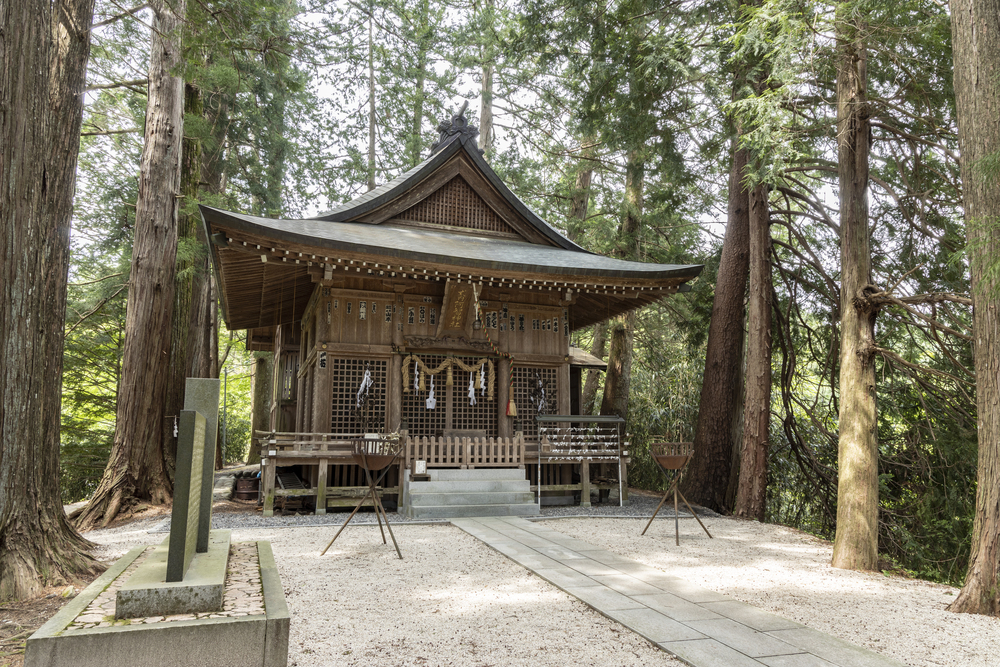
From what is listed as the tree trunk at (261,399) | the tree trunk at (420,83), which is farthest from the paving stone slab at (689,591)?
the tree trunk at (261,399)

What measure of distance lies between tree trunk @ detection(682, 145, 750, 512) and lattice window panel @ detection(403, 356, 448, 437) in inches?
207

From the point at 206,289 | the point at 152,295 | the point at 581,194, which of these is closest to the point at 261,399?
the point at 206,289

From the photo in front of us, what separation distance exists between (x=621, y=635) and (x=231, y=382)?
104 feet

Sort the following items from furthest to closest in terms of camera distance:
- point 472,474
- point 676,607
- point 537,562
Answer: point 472,474, point 537,562, point 676,607

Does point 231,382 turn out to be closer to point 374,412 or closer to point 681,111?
point 374,412

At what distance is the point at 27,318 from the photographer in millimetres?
4809

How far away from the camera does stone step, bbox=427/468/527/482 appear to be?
10023 millimetres

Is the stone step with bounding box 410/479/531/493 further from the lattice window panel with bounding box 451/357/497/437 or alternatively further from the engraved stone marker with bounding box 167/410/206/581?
the engraved stone marker with bounding box 167/410/206/581

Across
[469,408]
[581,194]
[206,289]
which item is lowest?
[469,408]

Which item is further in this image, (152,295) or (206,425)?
(152,295)

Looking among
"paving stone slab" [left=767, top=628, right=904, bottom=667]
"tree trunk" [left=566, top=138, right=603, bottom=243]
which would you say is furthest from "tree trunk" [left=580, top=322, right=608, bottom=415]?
"paving stone slab" [left=767, top=628, right=904, bottom=667]

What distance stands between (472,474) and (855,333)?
6061 millimetres

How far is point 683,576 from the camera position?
5.74 metres

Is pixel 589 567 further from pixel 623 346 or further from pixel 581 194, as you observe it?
pixel 581 194
